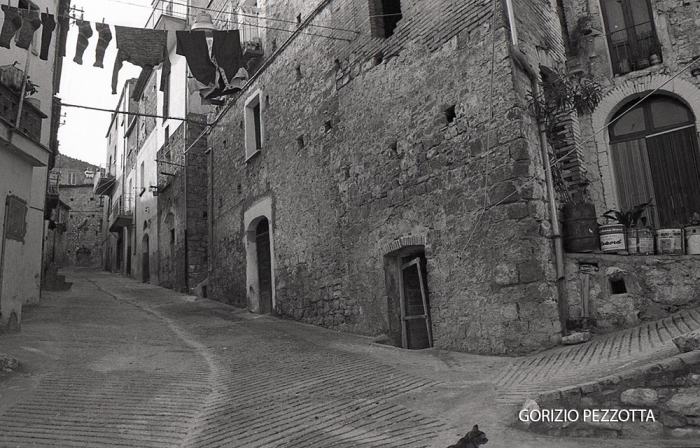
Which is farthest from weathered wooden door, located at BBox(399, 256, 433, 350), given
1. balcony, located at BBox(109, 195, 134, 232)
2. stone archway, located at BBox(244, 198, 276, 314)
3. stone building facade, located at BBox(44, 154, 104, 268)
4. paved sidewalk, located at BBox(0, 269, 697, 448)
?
stone building facade, located at BBox(44, 154, 104, 268)

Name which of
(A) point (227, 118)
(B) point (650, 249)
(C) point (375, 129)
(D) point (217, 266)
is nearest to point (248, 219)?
(D) point (217, 266)

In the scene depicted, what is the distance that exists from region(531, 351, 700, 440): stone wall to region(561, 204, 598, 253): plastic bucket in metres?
2.75

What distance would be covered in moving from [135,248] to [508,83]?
2086 centimetres

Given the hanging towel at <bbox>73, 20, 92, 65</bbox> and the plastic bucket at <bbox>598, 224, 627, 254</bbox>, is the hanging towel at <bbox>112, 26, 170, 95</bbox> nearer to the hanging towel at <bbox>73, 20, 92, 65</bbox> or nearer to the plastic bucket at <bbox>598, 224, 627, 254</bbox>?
the hanging towel at <bbox>73, 20, 92, 65</bbox>

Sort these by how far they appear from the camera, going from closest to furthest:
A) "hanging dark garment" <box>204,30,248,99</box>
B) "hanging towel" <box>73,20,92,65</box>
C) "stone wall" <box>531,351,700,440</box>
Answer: "stone wall" <box>531,351,700,440</box>
"hanging towel" <box>73,20,92,65</box>
"hanging dark garment" <box>204,30,248,99</box>

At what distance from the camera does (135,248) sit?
75.8 ft

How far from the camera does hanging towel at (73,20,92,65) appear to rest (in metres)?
9.05

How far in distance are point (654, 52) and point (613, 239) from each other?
361 cm

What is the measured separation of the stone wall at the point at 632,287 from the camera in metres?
5.37

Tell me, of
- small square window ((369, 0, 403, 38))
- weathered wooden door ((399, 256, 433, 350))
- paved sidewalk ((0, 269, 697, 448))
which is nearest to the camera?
paved sidewalk ((0, 269, 697, 448))

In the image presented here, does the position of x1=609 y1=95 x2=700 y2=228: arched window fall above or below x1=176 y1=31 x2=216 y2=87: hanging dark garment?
below

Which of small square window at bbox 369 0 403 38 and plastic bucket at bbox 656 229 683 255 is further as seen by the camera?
small square window at bbox 369 0 403 38

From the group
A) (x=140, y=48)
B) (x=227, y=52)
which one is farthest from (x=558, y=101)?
(x=140, y=48)

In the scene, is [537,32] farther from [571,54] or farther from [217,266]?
[217,266]
